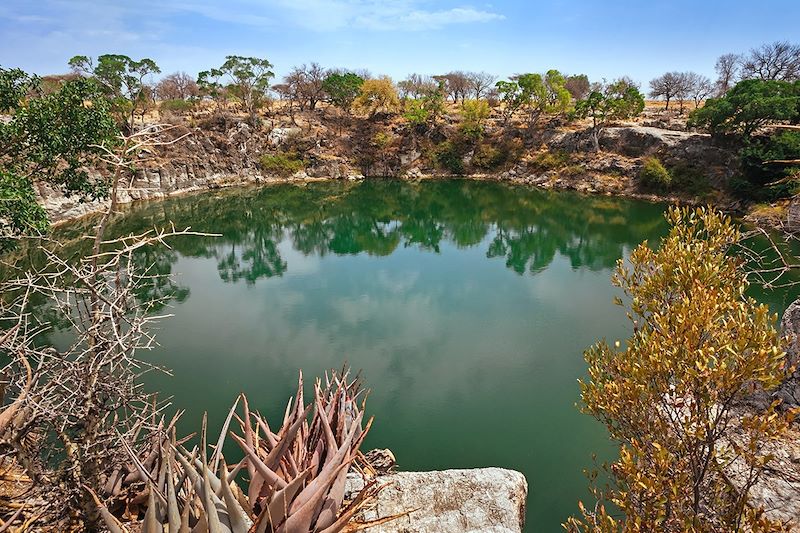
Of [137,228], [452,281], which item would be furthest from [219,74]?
[452,281]

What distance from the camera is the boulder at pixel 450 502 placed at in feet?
18.4

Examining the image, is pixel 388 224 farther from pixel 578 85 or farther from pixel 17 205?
pixel 578 85

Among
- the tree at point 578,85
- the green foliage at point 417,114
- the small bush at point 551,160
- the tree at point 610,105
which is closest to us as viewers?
the tree at point 610,105

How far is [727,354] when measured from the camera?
418cm

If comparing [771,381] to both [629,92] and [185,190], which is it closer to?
Result: [185,190]

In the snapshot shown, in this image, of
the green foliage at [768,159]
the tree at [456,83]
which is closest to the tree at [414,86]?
Answer: the tree at [456,83]

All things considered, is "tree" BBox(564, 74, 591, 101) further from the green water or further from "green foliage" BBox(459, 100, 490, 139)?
the green water

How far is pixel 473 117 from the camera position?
5109 cm

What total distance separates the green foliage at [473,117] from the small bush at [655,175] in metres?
17.6

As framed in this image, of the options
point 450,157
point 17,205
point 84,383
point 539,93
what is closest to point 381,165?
point 450,157

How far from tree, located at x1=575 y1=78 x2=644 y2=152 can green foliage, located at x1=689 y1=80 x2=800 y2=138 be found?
6.92 m

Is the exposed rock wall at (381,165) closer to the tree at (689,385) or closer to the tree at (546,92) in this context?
the tree at (546,92)

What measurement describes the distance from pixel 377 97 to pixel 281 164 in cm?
1479

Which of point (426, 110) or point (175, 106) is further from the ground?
point (426, 110)
